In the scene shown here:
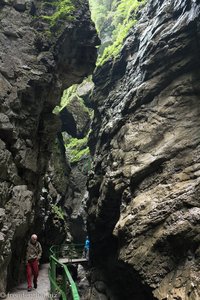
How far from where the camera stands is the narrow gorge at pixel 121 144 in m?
14.8

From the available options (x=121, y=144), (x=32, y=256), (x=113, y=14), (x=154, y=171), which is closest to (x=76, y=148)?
(x=113, y=14)

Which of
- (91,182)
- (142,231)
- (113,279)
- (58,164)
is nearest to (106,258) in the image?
(113,279)

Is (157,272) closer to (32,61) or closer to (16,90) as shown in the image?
(16,90)

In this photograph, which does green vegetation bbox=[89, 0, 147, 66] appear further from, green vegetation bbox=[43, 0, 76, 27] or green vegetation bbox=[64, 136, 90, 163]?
green vegetation bbox=[43, 0, 76, 27]

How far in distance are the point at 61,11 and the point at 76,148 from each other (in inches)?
983

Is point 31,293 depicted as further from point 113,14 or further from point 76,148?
point 113,14

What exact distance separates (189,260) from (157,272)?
1650mm

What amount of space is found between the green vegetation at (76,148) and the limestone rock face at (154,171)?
15.0m

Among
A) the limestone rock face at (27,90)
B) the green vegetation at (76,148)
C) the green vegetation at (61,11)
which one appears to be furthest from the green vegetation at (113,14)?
the limestone rock face at (27,90)

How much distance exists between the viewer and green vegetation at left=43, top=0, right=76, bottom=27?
20.3 m

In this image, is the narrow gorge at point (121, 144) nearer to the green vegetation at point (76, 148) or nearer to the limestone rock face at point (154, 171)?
the limestone rock face at point (154, 171)

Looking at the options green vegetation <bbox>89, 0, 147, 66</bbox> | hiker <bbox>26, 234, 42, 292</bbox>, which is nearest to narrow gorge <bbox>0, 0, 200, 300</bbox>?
hiker <bbox>26, 234, 42, 292</bbox>

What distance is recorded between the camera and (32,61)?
1789 cm

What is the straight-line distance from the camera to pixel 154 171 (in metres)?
18.5
